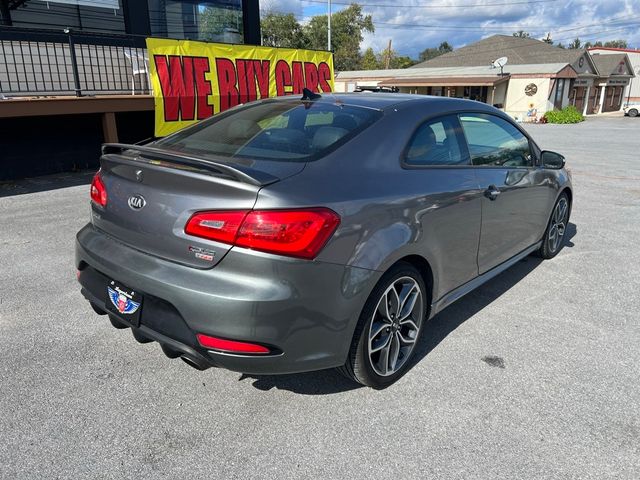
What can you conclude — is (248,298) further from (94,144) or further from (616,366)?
(94,144)

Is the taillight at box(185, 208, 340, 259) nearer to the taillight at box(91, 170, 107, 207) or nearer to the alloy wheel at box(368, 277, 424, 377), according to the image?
the alloy wheel at box(368, 277, 424, 377)

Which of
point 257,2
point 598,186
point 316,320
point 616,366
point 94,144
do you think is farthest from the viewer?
point 257,2

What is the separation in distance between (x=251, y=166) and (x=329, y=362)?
40.2 inches

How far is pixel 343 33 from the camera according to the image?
230 ft

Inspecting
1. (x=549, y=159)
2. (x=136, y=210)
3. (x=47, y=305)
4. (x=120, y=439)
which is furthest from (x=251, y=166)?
(x=549, y=159)

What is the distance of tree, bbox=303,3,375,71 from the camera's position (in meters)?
66.8

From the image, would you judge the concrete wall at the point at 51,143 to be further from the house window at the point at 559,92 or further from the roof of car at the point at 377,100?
the house window at the point at 559,92

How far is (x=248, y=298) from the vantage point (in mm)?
2111

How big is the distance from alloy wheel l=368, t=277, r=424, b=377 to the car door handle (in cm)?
94

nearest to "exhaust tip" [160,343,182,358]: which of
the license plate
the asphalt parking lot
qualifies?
the license plate

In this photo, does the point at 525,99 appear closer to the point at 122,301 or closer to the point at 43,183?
the point at 43,183

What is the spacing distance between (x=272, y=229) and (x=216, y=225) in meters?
0.26

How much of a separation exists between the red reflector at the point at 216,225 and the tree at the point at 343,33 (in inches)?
2683

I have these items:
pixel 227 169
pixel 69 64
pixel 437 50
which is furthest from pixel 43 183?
pixel 437 50
